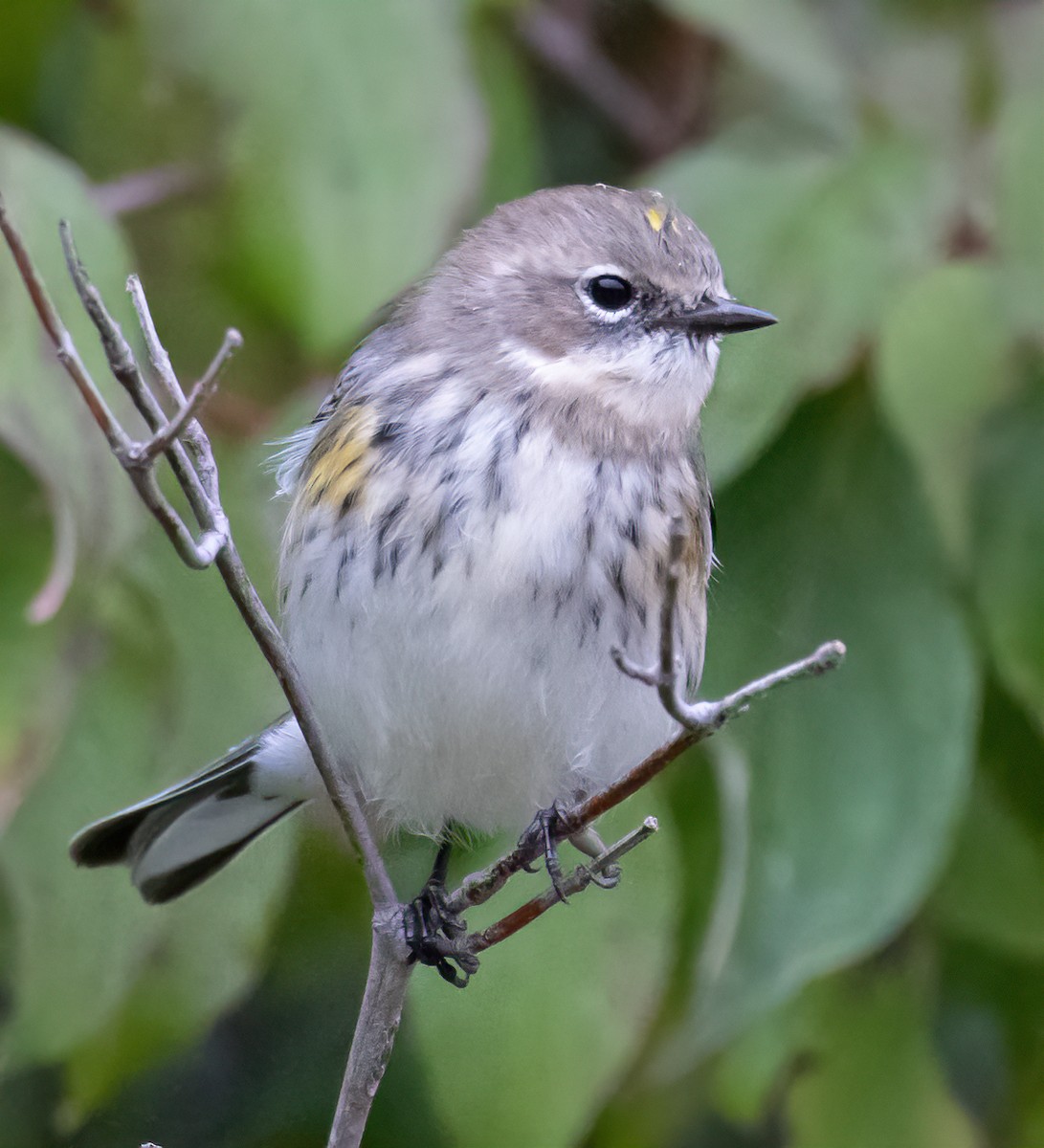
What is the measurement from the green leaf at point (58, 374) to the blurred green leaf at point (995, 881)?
877 millimetres

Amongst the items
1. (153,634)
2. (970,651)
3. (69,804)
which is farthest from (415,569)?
(970,651)

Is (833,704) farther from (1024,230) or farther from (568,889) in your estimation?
(568,889)

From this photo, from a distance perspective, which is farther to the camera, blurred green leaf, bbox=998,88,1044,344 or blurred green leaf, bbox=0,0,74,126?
blurred green leaf, bbox=0,0,74,126

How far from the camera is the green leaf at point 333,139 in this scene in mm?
1486

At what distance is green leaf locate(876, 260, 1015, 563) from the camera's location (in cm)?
139

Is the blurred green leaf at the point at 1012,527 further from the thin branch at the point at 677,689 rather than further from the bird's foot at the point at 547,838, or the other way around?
the thin branch at the point at 677,689

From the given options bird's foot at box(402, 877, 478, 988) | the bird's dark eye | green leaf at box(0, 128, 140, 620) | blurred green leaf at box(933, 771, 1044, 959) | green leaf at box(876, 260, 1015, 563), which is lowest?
blurred green leaf at box(933, 771, 1044, 959)

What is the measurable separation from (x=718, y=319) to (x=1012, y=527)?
1.17 feet

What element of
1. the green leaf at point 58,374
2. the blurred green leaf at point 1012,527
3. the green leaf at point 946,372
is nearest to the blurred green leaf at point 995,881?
the blurred green leaf at point 1012,527

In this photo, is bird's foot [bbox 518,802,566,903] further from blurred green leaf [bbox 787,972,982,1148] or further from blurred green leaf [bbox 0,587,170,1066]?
blurred green leaf [bbox 787,972,982,1148]

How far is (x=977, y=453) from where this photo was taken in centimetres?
144

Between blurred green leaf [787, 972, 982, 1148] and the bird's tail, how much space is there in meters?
0.59

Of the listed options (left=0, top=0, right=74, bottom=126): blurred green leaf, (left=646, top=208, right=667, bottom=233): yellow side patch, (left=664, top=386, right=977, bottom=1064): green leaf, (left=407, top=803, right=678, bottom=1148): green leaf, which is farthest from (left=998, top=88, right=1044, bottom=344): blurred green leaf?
(left=0, top=0, right=74, bottom=126): blurred green leaf

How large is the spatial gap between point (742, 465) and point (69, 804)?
678 mm
